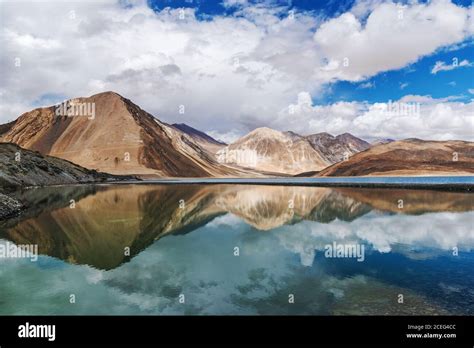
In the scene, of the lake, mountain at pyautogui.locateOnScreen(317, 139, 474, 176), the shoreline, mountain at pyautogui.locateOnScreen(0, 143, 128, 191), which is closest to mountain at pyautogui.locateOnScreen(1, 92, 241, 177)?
the shoreline

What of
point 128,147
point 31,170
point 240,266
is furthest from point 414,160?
point 240,266

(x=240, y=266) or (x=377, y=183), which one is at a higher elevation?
(x=377, y=183)

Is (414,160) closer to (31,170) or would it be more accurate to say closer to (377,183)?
(377,183)

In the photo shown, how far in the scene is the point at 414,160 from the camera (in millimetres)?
175375

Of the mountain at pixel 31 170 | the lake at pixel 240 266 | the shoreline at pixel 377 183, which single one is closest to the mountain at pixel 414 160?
the shoreline at pixel 377 183

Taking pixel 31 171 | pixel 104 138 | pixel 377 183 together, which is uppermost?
pixel 104 138

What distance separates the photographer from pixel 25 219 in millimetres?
29594

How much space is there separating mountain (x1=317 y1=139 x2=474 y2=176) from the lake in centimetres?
14553

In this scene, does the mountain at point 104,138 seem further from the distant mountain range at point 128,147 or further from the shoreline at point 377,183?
the shoreline at point 377,183

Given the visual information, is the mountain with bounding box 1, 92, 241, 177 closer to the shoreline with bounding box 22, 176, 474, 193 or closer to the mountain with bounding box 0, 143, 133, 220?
the shoreline with bounding box 22, 176, 474, 193

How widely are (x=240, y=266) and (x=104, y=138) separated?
166537mm

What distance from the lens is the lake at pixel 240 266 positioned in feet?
38.4

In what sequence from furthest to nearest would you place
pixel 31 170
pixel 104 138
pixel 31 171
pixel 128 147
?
pixel 104 138 < pixel 128 147 < pixel 31 170 < pixel 31 171
